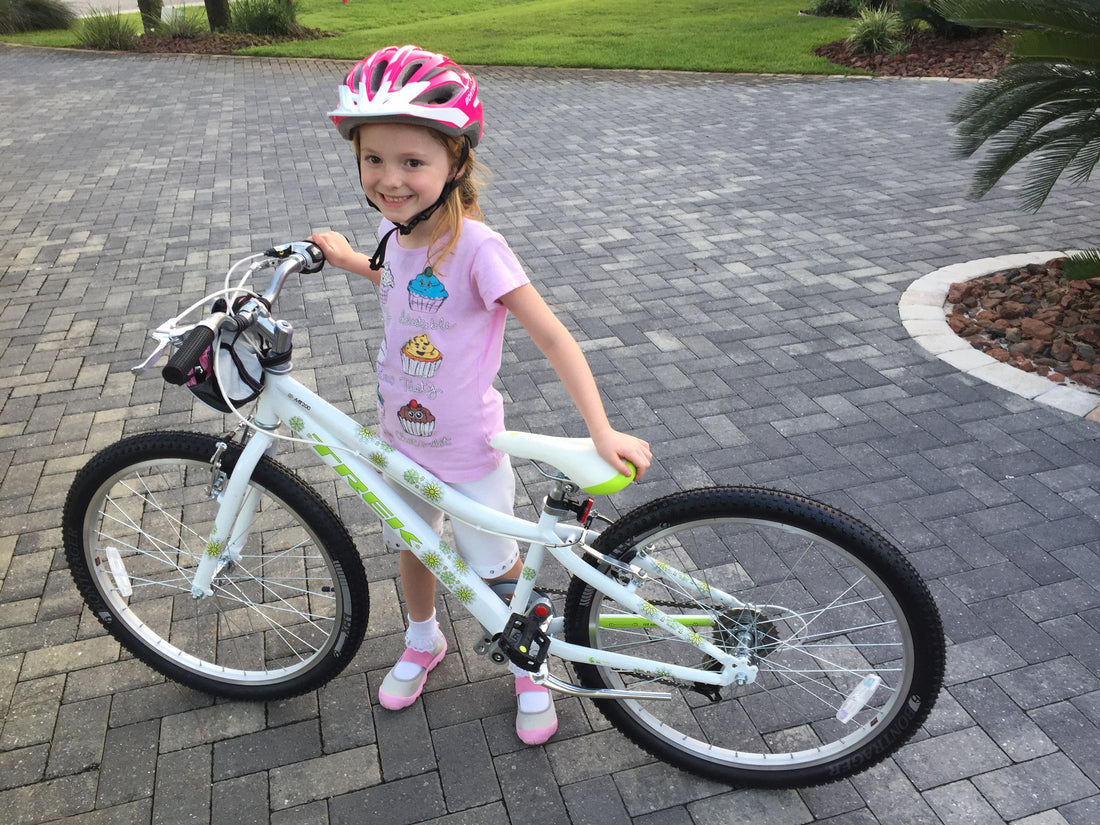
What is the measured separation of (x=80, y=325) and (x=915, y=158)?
7639 millimetres

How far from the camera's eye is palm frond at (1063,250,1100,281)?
479cm

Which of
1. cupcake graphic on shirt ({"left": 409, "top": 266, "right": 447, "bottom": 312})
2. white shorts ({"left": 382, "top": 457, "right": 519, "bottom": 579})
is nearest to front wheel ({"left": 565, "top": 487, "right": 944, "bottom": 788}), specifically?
white shorts ({"left": 382, "top": 457, "right": 519, "bottom": 579})

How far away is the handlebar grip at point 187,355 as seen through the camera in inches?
77.6

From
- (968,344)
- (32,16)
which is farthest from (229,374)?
(32,16)

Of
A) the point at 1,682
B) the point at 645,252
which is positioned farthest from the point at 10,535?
the point at 645,252

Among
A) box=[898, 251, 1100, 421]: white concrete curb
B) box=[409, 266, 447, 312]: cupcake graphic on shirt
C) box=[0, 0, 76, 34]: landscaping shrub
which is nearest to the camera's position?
box=[409, 266, 447, 312]: cupcake graphic on shirt

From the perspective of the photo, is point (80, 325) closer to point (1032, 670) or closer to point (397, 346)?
point (397, 346)

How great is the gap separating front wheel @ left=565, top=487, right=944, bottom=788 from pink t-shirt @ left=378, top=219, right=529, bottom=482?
47cm

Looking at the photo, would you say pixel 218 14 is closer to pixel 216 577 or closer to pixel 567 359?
pixel 216 577

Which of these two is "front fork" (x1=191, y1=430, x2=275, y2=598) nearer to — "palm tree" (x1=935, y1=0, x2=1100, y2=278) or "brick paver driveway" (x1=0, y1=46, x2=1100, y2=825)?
"brick paver driveway" (x1=0, y1=46, x2=1100, y2=825)

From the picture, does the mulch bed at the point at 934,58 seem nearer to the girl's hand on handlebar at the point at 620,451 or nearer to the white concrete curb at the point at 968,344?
the white concrete curb at the point at 968,344

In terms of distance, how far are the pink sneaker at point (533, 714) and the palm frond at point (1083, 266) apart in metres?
4.02

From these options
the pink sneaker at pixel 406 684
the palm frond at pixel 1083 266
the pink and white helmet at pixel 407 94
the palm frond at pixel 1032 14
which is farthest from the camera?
the palm frond at pixel 1083 266

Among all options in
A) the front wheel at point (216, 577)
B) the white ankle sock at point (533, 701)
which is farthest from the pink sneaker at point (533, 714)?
the front wheel at point (216, 577)
